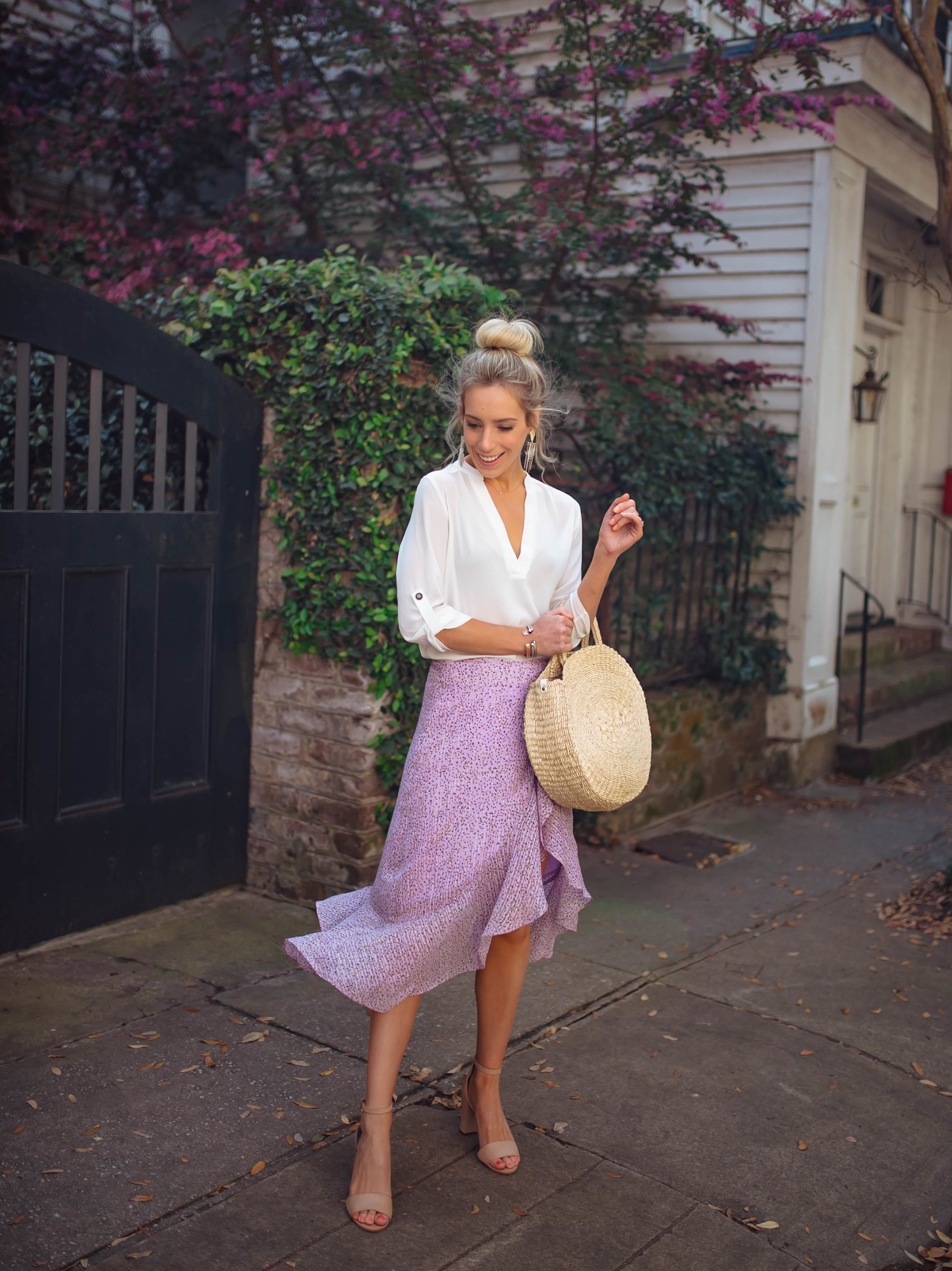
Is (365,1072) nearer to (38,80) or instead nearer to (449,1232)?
(449,1232)

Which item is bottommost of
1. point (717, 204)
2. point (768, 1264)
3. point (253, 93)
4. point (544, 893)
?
point (768, 1264)

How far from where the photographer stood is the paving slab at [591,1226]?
2.34m

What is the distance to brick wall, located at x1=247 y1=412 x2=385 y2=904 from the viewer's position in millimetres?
4160

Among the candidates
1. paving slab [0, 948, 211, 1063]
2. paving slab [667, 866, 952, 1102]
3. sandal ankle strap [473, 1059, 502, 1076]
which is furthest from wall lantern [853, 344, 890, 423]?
sandal ankle strap [473, 1059, 502, 1076]

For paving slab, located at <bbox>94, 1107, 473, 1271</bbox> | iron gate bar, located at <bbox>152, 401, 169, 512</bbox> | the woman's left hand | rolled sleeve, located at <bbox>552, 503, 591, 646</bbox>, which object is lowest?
paving slab, located at <bbox>94, 1107, 473, 1271</bbox>

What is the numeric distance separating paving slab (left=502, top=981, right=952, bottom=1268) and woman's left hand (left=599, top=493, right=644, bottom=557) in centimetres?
149

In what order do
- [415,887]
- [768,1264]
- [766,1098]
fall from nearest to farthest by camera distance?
[768,1264], [415,887], [766,1098]

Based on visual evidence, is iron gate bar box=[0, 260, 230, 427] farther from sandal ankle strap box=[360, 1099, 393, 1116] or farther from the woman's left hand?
sandal ankle strap box=[360, 1099, 393, 1116]

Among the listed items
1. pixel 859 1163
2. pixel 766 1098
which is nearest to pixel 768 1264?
pixel 859 1163

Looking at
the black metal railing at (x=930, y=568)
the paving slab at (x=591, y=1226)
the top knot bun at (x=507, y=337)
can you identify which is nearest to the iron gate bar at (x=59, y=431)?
the top knot bun at (x=507, y=337)

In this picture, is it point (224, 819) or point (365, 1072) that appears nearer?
point (365, 1072)

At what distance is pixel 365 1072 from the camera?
3.10 metres

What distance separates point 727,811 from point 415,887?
4.01 metres

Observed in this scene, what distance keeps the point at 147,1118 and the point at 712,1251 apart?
54.7 inches
